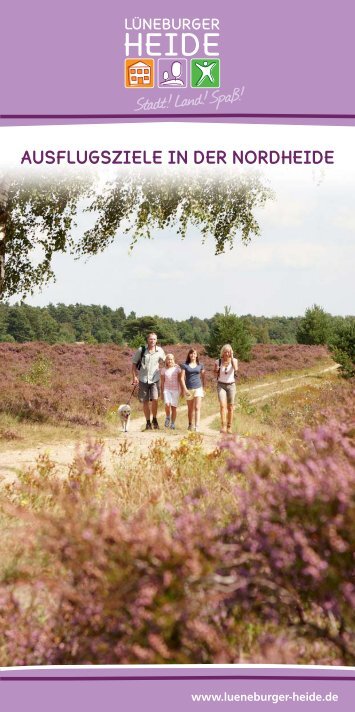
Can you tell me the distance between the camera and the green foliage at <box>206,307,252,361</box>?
103 feet

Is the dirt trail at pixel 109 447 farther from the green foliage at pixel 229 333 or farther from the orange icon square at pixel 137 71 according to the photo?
the green foliage at pixel 229 333

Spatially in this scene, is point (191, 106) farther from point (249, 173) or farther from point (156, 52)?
point (249, 173)

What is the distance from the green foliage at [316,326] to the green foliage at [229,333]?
48.1ft

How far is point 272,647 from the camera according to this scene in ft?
8.77

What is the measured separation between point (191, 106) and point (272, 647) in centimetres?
345

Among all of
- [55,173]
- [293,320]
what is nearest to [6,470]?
[55,173]

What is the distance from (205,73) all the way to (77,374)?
2320cm

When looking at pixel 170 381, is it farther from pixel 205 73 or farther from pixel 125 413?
pixel 205 73

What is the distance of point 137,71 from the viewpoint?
4.06 m

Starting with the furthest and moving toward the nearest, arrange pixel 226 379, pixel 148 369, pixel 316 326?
pixel 316 326, pixel 148 369, pixel 226 379

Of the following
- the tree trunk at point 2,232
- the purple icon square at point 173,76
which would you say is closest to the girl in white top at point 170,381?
the tree trunk at point 2,232

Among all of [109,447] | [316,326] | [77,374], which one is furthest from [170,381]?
[316,326]

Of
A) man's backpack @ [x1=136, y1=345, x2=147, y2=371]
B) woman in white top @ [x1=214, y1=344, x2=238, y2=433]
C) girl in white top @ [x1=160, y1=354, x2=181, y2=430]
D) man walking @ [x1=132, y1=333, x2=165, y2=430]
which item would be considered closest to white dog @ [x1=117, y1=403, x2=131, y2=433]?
man walking @ [x1=132, y1=333, x2=165, y2=430]

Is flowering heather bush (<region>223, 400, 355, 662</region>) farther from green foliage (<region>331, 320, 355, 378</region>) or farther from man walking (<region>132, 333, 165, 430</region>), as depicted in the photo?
green foliage (<region>331, 320, 355, 378</region>)
